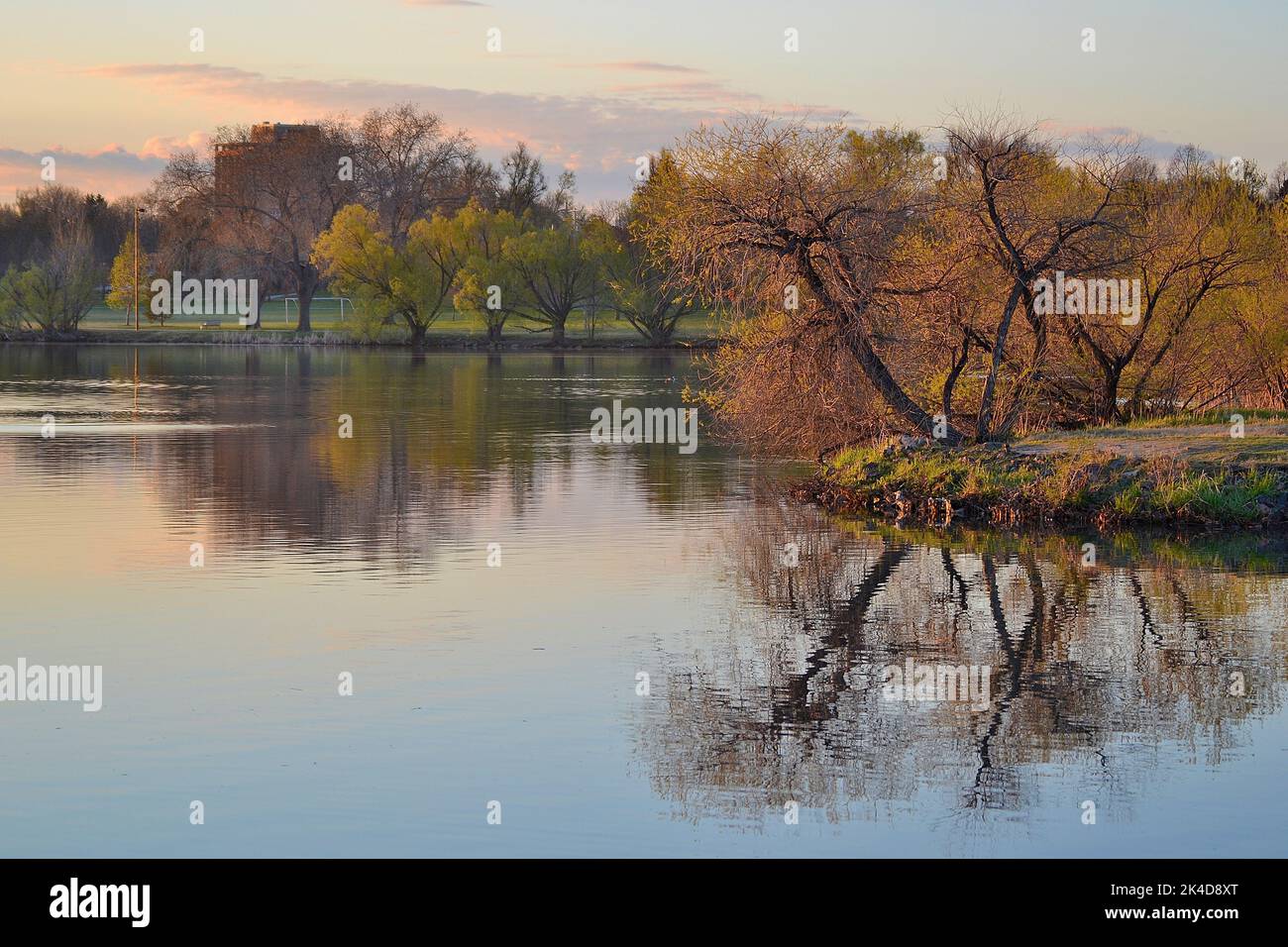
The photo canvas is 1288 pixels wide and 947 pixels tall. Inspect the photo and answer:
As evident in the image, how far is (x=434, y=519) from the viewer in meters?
25.2

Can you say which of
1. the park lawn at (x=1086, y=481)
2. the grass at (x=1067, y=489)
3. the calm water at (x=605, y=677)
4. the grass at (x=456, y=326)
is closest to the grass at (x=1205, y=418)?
the park lawn at (x=1086, y=481)

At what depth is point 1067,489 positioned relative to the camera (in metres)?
25.6

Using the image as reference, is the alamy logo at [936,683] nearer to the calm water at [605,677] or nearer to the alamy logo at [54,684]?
the calm water at [605,677]

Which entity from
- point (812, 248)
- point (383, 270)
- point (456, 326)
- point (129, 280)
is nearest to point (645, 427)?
point (812, 248)

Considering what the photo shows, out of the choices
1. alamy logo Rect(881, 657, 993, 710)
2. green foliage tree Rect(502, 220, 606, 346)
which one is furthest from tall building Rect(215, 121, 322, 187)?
alamy logo Rect(881, 657, 993, 710)

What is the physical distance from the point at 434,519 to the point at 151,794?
45.2ft

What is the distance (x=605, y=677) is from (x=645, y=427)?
1204 inches

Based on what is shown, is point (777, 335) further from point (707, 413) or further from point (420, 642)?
point (707, 413)

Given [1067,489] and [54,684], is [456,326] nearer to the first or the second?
[1067,489]

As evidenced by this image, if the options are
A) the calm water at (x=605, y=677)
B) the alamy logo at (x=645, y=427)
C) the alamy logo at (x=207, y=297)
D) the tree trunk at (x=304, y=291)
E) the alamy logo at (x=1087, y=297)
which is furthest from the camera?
the alamy logo at (x=207, y=297)

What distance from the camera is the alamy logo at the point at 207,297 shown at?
362ft

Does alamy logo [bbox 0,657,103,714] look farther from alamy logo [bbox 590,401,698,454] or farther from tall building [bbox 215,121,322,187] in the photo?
tall building [bbox 215,121,322,187]
